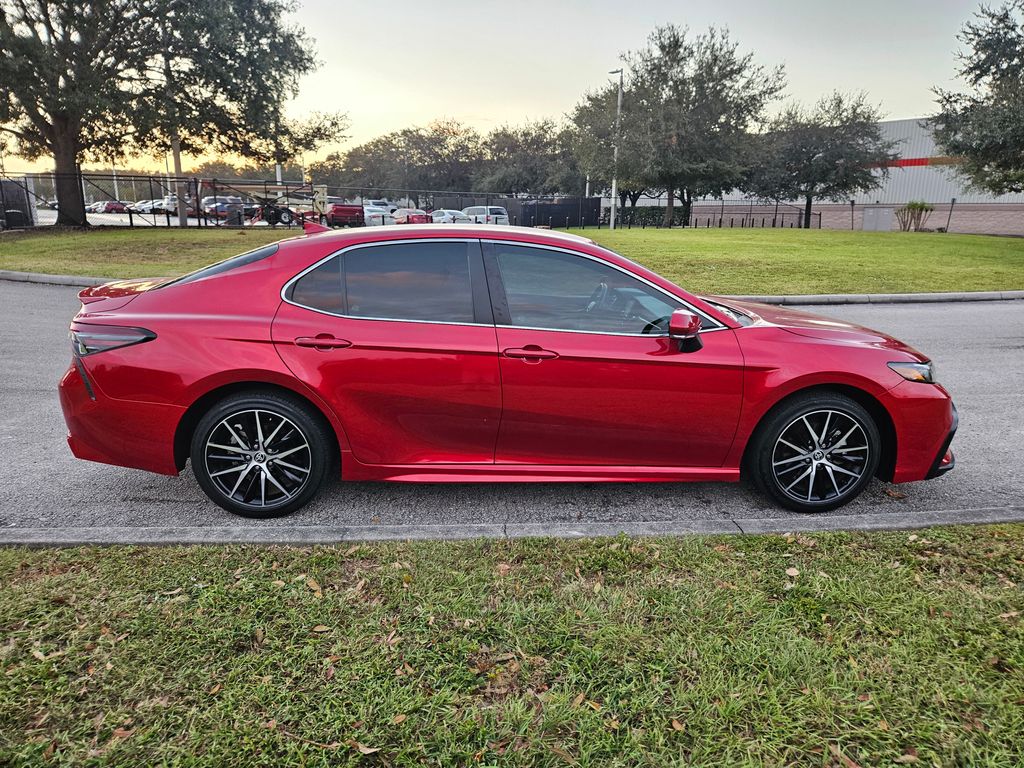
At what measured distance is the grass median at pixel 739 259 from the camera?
14656 millimetres

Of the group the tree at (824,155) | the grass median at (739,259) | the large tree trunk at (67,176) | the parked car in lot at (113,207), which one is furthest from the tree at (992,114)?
the parked car in lot at (113,207)

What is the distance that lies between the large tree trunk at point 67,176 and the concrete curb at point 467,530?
27.7m

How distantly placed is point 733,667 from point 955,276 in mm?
16836

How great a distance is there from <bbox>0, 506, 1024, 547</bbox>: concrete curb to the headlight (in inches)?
30.1

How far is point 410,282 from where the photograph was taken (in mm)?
3826

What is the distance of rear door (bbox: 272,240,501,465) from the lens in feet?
12.1

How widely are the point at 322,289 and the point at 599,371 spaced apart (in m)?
1.61

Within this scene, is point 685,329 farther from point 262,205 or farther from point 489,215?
point 262,205

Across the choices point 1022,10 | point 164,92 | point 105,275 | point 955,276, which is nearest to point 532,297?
point 105,275

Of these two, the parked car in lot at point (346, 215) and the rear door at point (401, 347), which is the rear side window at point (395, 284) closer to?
the rear door at point (401, 347)

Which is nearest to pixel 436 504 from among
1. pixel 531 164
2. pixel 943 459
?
pixel 943 459

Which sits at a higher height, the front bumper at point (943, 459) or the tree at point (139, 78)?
the tree at point (139, 78)

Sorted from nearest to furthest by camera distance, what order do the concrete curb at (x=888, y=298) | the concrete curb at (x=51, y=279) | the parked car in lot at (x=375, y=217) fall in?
the concrete curb at (x=888, y=298)
the concrete curb at (x=51, y=279)
the parked car in lot at (x=375, y=217)

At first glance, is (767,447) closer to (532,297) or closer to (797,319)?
(797,319)
